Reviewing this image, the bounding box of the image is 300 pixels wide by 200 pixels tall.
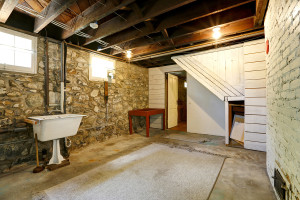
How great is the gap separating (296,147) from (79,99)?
137 inches

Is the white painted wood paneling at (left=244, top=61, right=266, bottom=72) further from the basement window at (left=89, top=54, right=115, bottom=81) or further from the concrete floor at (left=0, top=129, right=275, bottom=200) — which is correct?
the basement window at (left=89, top=54, right=115, bottom=81)

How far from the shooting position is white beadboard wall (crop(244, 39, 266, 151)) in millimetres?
2836

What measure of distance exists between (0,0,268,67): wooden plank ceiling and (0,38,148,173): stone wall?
575mm

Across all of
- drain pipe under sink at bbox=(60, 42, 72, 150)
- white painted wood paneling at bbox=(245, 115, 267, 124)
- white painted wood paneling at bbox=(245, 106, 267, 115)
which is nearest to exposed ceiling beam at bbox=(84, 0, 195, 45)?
drain pipe under sink at bbox=(60, 42, 72, 150)

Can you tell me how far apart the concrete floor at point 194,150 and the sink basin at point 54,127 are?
1.88 ft

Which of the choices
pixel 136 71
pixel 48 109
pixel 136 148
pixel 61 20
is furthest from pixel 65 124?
pixel 136 71

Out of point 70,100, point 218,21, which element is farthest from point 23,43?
A: point 218,21

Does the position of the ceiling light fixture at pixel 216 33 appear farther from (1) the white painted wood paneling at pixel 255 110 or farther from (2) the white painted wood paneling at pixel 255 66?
(1) the white painted wood paneling at pixel 255 110

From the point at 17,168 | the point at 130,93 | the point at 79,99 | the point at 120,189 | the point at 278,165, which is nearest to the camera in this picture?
the point at 278,165

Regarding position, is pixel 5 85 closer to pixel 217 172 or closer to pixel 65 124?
pixel 65 124

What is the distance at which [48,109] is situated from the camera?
267cm

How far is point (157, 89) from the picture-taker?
5297mm

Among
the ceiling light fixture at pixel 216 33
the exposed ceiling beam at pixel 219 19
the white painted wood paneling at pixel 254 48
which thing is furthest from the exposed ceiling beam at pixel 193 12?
the white painted wood paneling at pixel 254 48

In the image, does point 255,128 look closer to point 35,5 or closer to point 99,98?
point 99,98
